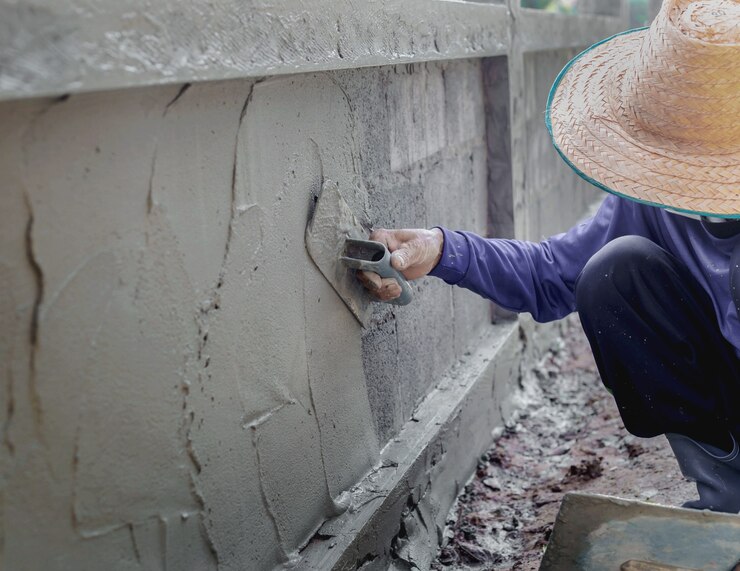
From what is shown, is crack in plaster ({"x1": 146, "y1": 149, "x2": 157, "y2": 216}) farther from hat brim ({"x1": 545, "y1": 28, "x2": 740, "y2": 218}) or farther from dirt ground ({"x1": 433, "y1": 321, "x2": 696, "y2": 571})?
dirt ground ({"x1": 433, "y1": 321, "x2": 696, "y2": 571})

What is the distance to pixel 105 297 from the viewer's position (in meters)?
Answer: 1.36

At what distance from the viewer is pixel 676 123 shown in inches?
77.5

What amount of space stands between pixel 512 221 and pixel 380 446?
62.3 inches

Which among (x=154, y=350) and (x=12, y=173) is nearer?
(x=12, y=173)

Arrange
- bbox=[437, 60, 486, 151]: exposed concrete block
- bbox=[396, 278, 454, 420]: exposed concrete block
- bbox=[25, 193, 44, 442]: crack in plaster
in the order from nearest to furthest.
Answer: bbox=[25, 193, 44, 442]: crack in plaster, bbox=[396, 278, 454, 420]: exposed concrete block, bbox=[437, 60, 486, 151]: exposed concrete block

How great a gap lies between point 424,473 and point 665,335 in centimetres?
82

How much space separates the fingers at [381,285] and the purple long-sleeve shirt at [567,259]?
128 mm

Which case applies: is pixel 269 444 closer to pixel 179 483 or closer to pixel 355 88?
pixel 179 483

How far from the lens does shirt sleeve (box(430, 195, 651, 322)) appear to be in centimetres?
231

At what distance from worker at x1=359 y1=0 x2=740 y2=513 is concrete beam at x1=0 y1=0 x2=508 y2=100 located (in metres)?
0.50

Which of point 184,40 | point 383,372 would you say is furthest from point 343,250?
point 184,40

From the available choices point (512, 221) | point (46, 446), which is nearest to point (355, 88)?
point (46, 446)

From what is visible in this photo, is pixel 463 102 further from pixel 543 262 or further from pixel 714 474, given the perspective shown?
pixel 714 474

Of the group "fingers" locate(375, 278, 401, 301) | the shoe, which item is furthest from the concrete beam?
the shoe
